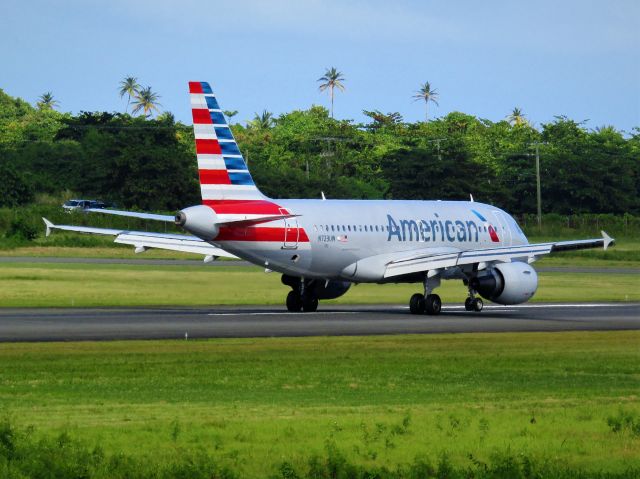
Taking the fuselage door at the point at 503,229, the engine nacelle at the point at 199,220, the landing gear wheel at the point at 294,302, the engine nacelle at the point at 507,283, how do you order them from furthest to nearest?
1. the fuselage door at the point at 503,229
2. the landing gear wheel at the point at 294,302
3. the engine nacelle at the point at 507,283
4. the engine nacelle at the point at 199,220

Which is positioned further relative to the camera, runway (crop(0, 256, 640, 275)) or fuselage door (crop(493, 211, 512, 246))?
runway (crop(0, 256, 640, 275))

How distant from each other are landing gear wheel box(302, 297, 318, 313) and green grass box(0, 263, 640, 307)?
537cm

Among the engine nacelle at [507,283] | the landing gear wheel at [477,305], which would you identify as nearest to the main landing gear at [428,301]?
the landing gear wheel at [477,305]

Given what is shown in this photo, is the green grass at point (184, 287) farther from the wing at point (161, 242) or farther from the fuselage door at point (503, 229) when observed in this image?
the fuselage door at point (503, 229)

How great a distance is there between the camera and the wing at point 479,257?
150ft

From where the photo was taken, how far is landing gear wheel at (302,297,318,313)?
4909cm

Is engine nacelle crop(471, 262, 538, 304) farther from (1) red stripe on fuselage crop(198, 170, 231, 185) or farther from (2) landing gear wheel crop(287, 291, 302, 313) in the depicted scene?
(1) red stripe on fuselage crop(198, 170, 231, 185)

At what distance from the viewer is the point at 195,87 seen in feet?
142

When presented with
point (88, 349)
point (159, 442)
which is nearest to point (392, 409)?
point (159, 442)

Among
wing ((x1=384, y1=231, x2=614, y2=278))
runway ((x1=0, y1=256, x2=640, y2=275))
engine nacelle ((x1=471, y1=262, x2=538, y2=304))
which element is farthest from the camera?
runway ((x1=0, y1=256, x2=640, y2=275))

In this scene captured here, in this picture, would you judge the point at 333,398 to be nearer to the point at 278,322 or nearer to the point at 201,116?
the point at 278,322

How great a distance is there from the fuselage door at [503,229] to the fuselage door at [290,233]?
37.6 ft

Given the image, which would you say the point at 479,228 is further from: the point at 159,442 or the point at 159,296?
the point at 159,442

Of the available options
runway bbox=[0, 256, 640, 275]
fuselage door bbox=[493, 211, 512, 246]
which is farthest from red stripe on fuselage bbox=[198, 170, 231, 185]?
runway bbox=[0, 256, 640, 275]
